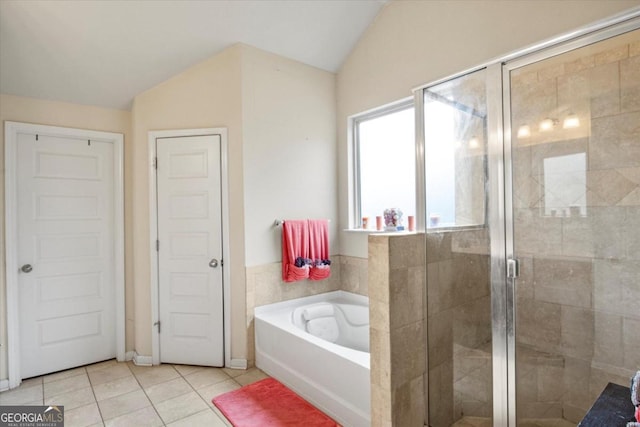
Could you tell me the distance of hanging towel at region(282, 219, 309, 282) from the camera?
291cm

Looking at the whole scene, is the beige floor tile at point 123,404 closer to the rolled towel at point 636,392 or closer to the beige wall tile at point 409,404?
the beige wall tile at point 409,404

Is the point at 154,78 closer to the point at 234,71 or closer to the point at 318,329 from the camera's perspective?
the point at 234,71

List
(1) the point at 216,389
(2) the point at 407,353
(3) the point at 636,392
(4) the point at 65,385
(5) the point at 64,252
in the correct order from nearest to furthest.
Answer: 1. (3) the point at 636,392
2. (2) the point at 407,353
3. (1) the point at 216,389
4. (4) the point at 65,385
5. (5) the point at 64,252

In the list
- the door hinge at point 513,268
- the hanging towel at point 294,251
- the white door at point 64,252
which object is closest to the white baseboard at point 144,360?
the white door at point 64,252

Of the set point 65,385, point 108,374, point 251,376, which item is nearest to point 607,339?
point 251,376

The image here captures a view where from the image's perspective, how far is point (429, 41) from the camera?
8.27 ft

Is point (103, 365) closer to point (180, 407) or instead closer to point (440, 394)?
point (180, 407)

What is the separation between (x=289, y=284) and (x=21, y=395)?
7.07ft

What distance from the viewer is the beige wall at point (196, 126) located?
2.79m

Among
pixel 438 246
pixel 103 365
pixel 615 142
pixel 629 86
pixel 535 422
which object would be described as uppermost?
pixel 629 86

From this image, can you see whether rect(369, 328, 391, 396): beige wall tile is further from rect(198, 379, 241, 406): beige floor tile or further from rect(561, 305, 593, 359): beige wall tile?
rect(198, 379, 241, 406): beige floor tile

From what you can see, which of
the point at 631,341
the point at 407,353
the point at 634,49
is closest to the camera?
the point at 634,49

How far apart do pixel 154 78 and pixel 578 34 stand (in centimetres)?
297

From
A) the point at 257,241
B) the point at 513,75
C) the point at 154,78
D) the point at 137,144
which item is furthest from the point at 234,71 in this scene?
the point at 513,75
